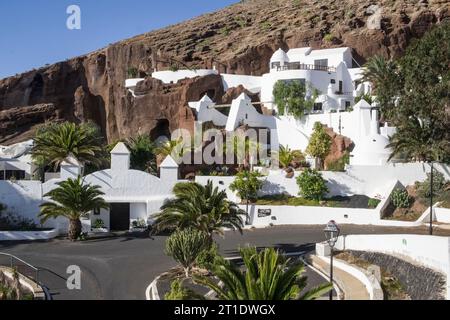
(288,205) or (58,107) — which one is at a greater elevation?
(58,107)

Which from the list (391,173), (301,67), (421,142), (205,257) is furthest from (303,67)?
(205,257)

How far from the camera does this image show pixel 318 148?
3875cm

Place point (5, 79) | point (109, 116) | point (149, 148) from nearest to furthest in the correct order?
point (149, 148) < point (109, 116) < point (5, 79)

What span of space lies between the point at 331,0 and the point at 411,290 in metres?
59.5

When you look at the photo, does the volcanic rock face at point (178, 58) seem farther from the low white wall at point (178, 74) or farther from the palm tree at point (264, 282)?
the palm tree at point (264, 282)

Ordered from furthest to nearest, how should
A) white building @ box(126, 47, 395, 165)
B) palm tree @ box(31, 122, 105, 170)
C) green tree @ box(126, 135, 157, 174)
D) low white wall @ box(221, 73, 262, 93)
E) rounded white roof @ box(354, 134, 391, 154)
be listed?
low white wall @ box(221, 73, 262, 93), green tree @ box(126, 135, 157, 174), white building @ box(126, 47, 395, 165), rounded white roof @ box(354, 134, 391, 154), palm tree @ box(31, 122, 105, 170)

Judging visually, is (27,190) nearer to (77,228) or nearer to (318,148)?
(77,228)

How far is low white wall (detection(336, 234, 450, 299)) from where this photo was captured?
54.7 ft

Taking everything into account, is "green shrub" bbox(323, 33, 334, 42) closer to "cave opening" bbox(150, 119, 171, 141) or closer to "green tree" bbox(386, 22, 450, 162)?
"cave opening" bbox(150, 119, 171, 141)

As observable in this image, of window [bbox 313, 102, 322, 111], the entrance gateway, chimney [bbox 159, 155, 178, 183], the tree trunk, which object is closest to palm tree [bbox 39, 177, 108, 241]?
the tree trunk

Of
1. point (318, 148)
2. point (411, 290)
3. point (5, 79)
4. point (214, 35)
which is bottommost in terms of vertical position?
point (411, 290)

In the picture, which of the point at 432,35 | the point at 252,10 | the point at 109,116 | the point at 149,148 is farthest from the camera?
the point at 252,10

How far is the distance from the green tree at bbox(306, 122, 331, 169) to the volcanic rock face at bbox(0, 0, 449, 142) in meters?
12.6

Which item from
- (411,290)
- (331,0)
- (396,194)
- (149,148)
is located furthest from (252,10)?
(411,290)
